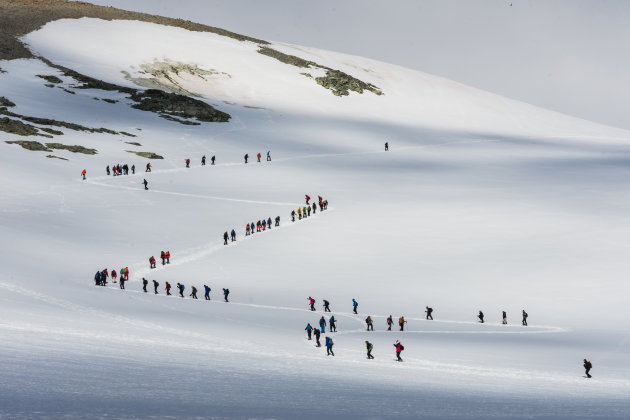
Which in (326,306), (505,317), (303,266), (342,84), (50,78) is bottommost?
(505,317)

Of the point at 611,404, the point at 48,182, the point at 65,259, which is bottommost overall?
the point at 611,404

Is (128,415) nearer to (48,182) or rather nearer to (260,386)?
(260,386)

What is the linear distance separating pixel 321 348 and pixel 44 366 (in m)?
10.4

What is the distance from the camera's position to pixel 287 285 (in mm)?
33406

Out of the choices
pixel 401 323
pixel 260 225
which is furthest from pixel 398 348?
pixel 260 225

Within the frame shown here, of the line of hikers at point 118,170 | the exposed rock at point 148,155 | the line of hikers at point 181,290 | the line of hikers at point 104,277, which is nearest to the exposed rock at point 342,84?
the exposed rock at point 148,155

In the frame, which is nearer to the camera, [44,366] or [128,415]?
[128,415]

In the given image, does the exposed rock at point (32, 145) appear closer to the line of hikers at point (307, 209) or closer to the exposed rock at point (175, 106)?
the line of hikers at point (307, 209)

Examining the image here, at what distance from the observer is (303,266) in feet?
120

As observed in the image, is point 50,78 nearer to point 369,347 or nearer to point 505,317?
point 505,317

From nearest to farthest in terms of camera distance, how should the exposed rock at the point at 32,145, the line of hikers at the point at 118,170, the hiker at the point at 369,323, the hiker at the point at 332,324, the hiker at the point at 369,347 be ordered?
the hiker at the point at 369,347
the hiker at the point at 332,324
the hiker at the point at 369,323
the line of hikers at the point at 118,170
the exposed rock at the point at 32,145

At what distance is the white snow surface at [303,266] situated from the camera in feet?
49.3

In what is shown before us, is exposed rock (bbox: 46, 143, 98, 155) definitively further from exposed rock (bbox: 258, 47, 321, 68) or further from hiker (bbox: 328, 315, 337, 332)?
exposed rock (bbox: 258, 47, 321, 68)

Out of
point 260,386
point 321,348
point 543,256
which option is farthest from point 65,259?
point 543,256
